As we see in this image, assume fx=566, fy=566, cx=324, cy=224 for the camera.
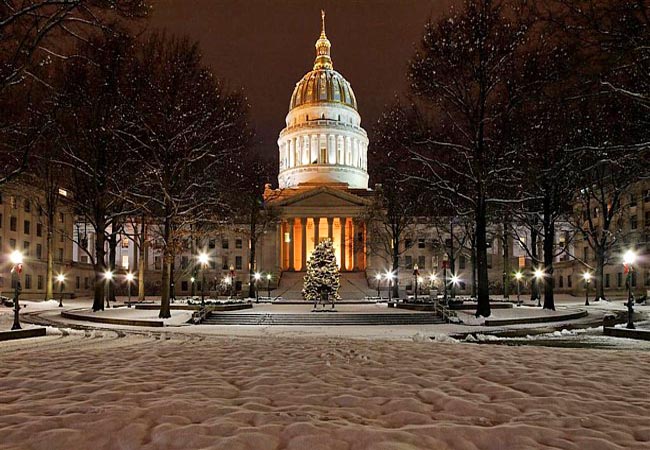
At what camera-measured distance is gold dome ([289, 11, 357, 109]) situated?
11806cm

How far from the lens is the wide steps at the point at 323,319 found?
2670 centimetres

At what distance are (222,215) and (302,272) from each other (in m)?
36.1

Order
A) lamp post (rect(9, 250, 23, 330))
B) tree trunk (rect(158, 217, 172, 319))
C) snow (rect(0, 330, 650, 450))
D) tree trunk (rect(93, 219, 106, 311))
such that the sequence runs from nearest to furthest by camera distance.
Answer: snow (rect(0, 330, 650, 450)) → lamp post (rect(9, 250, 23, 330)) → tree trunk (rect(158, 217, 172, 319)) → tree trunk (rect(93, 219, 106, 311))

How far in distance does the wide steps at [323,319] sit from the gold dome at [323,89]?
9331 centimetres

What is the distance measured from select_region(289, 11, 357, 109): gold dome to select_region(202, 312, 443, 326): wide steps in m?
93.3

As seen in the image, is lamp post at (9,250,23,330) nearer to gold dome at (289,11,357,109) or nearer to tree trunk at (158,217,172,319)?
tree trunk at (158,217,172,319)

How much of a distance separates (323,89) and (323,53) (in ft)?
55.5

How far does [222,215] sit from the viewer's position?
45.6m

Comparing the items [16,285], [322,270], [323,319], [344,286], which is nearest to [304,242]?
[344,286]

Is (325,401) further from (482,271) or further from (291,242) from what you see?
(291,242)

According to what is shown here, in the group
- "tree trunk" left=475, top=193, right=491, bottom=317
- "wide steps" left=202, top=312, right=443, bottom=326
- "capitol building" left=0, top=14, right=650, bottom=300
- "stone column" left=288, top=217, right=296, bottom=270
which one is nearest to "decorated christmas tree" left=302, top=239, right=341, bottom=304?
"capitol building" left=0, top=14, right=650, bottom=300

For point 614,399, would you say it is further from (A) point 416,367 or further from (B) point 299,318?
(B) point 299,318

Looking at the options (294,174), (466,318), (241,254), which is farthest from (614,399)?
(294,174)

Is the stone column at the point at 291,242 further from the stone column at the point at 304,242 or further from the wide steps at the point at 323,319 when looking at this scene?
the wide steps at the point at 323,319
